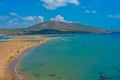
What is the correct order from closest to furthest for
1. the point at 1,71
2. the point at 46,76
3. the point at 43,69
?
the point at 46,76, the point at 1,71, the point at 43,69

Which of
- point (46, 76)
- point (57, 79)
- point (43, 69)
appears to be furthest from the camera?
point (43, 69)

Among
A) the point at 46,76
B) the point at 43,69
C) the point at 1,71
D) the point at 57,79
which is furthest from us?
the point at 43,69

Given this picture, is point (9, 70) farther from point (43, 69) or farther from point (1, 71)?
point (43, 69)

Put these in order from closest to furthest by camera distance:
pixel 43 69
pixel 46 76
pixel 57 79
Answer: pixel 57 79
pixel 46 76
pixel 43 69

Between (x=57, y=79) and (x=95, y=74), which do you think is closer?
(x=57, y=79)

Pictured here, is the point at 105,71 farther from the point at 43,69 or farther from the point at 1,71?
the point at 1,71

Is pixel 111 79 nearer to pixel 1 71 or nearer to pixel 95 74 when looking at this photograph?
pixel 95 74

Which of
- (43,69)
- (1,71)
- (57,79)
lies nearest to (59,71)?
(43,69)

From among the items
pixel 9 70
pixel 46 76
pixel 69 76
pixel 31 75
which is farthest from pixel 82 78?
pixel 9 70

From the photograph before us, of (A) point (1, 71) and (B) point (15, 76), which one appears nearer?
(B) point (15, 76)
